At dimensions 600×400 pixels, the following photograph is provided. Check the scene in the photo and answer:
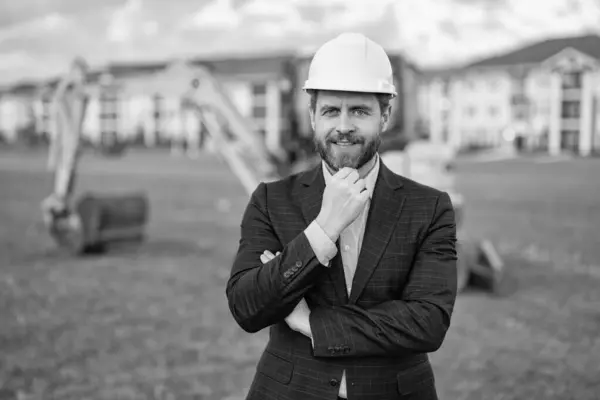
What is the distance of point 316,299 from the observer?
201 centimetres

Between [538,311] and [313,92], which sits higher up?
[313,92]

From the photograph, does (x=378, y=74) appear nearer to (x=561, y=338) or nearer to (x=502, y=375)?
(x=502, y=375)

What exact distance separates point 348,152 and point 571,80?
198 ft

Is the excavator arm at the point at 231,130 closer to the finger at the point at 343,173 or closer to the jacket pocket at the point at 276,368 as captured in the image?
the jacket pocket at the point at 276,368

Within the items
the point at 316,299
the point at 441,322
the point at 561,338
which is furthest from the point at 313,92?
the point at 561,338

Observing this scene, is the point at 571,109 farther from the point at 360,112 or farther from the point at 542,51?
the point at 360,112

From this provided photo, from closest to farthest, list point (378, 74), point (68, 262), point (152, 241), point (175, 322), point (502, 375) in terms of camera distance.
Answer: point (378, 74)
point (502, 375)
point (175, 322)
point (68, 262)
point (152, 241)

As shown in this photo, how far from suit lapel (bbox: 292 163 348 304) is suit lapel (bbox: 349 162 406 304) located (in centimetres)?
4

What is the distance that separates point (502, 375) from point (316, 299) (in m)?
3.91

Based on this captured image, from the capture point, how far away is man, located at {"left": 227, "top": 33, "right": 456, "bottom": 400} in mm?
1870

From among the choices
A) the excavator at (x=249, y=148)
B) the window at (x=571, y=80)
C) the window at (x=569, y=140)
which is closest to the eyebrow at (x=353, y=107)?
the excavator at (x=249, y=148)

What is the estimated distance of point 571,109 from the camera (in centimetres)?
5691

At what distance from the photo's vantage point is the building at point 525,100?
5603cm

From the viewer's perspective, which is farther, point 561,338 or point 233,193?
point 233,193
